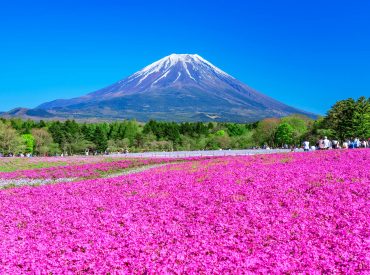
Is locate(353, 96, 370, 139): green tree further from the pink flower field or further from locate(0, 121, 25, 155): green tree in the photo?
locate(0, 121, 25, 155): green tree

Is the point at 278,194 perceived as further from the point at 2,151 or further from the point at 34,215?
the point at 2,151

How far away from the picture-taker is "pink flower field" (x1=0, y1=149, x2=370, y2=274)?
8711 millimetres

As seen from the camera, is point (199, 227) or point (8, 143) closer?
point (199, 227)

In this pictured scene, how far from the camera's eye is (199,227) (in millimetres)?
11781

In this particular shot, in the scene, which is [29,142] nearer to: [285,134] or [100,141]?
[100,141]

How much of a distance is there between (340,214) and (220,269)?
5864mm

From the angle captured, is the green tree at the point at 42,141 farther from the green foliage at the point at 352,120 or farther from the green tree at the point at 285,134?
the green foliage at the point at 352,120

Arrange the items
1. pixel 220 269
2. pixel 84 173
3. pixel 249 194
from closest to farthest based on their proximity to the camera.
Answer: pixel 220 269, pixel 249 194, pixel 84 173

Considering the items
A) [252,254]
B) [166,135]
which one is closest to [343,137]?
[166,135]

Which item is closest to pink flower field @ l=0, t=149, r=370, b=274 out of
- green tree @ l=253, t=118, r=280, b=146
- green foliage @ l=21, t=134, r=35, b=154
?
green foliage @ l=21, t=134, r=35, b=154

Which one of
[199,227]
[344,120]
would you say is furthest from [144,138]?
[199,227]

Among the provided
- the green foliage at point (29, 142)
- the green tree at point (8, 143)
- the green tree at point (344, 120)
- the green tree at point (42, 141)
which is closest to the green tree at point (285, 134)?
the green tree at point (344, 120)

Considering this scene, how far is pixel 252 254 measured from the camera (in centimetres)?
911

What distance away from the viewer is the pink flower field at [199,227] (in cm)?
871
